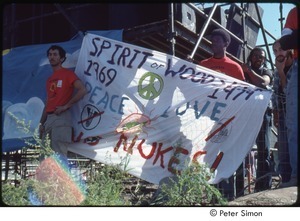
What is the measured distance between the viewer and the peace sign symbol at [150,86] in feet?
12.4

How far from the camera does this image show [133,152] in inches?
144

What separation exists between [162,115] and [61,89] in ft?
3.18

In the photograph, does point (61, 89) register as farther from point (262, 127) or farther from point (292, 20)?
point (292, 20)

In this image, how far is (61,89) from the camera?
3.89m

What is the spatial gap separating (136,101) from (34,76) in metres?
1.93

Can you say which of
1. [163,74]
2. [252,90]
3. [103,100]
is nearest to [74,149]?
[103,100]

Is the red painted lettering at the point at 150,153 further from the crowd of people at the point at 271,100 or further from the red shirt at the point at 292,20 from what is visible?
the red shirt at the point at 292,20

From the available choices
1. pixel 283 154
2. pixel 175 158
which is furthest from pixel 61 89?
pixel 283 154

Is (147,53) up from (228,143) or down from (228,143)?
up

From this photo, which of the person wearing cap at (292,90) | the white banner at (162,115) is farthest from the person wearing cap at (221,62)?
the person wearing cap at (292,90)

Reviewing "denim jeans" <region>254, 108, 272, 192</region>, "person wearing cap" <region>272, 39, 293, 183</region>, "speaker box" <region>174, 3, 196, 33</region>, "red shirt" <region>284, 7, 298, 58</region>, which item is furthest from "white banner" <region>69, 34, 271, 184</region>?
"speaker box" <region>174, 3, 196, 33</region>

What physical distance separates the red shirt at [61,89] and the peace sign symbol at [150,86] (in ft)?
2.02

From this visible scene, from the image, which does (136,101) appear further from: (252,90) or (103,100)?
(252,90)

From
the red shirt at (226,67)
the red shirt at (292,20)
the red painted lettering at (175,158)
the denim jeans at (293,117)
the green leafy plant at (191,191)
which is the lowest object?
the green leafy plant at (191,191)
